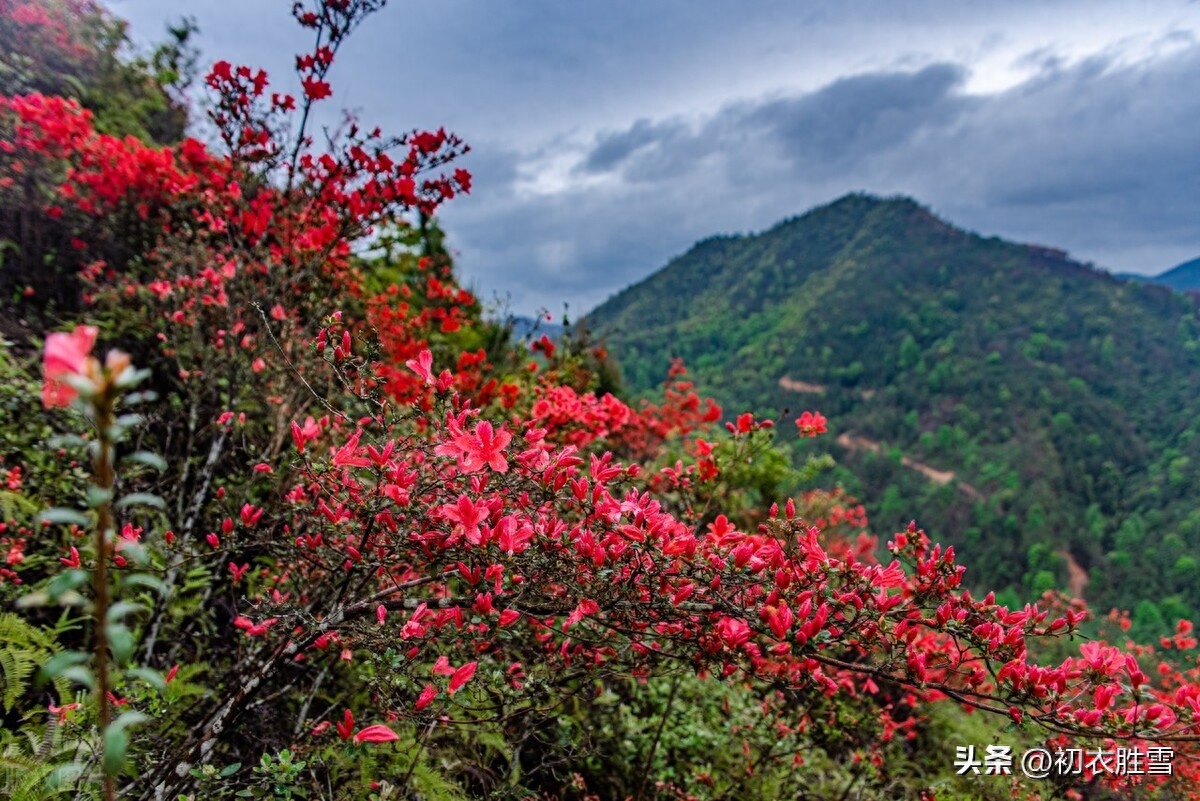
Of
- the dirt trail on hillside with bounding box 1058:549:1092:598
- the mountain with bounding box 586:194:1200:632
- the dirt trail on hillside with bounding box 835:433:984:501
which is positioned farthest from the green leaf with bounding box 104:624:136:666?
the dirt trail on hillside with bounding box 835:433:984:501

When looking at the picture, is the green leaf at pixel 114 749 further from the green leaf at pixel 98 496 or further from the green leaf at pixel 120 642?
the green leaf at pixel 98 496

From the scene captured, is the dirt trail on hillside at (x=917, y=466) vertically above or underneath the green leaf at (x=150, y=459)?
above

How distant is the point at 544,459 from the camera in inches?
71.0

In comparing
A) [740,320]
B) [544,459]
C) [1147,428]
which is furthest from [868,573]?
[740,320]

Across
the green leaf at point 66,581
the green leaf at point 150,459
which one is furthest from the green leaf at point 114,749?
the green leaf at point 150,459

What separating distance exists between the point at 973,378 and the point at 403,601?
2595 inches

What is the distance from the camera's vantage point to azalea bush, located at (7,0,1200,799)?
160cm

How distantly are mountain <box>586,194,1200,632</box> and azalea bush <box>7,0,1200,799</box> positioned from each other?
124 ft

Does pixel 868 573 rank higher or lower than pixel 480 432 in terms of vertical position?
lower

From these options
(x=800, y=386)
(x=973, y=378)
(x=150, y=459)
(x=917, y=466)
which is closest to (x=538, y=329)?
(x=150, y=459)

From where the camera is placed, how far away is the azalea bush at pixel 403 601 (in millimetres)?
1602

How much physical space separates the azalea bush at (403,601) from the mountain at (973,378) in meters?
37.7

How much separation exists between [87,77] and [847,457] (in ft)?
183

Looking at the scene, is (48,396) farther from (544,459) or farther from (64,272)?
(64,272)
